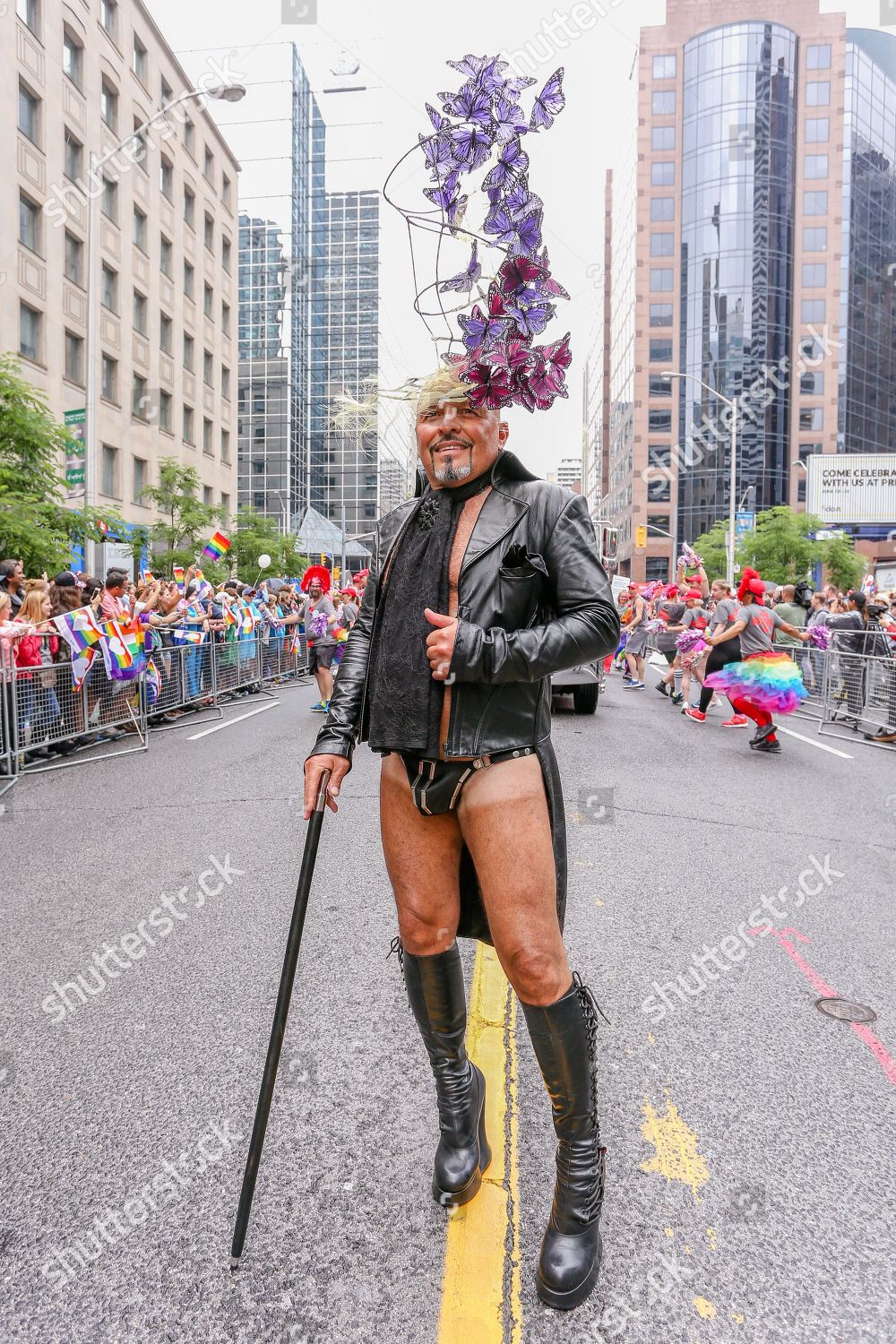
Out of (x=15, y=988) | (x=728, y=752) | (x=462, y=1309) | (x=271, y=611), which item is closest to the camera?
(x=462, y=1309)

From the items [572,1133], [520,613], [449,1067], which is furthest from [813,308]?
[572,1133]

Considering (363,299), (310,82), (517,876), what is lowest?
(517,876)

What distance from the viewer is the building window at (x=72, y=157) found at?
26.5m

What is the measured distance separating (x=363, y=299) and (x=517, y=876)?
85.4m

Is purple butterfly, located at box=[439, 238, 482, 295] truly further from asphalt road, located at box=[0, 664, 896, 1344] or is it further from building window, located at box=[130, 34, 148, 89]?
building window, located at box=[130, 34, 148, 89]

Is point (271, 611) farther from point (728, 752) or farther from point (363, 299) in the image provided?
point (363, 299)

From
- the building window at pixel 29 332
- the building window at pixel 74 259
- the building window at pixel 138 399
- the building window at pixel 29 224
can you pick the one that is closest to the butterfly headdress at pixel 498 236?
the building window at pixel 29 332

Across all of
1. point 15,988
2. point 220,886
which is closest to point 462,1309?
point 15,988

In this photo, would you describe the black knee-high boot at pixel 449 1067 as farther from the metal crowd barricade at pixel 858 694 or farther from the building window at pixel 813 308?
the building window at pixel 813 308

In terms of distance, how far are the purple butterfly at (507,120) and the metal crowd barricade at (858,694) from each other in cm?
1073

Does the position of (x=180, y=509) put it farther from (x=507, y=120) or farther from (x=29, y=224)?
(x=507, y=120)

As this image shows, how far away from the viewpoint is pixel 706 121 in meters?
81.0

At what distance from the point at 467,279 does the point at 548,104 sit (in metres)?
0.43

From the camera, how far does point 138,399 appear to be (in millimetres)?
32625
